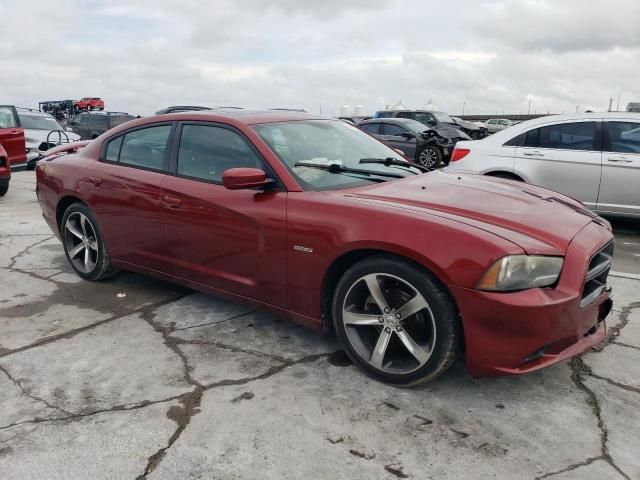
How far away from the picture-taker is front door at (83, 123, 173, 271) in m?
3.88

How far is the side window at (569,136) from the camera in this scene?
645cm

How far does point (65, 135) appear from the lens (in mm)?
14352

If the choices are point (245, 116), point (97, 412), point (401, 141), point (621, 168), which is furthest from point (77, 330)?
point (401, 141)

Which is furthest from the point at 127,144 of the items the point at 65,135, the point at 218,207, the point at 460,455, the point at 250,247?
the point at 65,135

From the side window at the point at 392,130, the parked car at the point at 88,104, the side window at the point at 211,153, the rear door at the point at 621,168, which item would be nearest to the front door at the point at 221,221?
the side window at the point at 211,153

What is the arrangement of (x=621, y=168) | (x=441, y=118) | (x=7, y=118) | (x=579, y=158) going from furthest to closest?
1. (x=441, y=118)
2. (x=7, y=118)
3. (x=579, y=158)
4. (x=621, y=168)

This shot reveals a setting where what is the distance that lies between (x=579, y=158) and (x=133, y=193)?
16.9 feet

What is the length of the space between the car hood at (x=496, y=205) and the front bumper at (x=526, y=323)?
182mm

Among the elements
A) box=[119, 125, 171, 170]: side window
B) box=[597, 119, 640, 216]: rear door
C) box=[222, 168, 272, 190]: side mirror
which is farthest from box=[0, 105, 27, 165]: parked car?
box=[597, 119, 640, 216]: rear door

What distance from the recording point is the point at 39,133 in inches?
549

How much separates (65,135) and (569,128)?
12.7 m

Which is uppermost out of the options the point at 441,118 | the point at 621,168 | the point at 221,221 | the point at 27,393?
the point at 441,118

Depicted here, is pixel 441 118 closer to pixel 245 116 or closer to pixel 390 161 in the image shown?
pixel 390 161

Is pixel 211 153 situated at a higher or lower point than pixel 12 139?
higher
